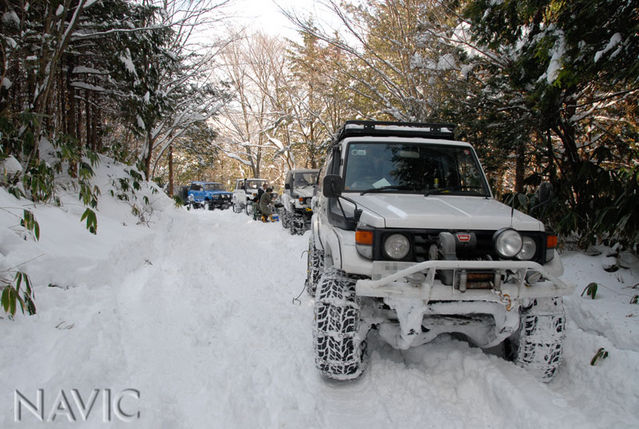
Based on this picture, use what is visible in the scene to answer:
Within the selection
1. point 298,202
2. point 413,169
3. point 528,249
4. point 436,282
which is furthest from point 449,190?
point 298,202

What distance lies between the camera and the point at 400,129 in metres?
3.88

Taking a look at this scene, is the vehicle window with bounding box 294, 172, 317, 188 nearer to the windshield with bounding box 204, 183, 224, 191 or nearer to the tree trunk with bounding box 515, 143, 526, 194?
the tree trunk with bounding box 515, 143, 526, 194

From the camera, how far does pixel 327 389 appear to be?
2645mm

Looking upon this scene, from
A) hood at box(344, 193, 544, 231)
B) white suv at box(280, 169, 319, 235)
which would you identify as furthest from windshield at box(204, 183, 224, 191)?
hood at box(344, 193, 544, 231)

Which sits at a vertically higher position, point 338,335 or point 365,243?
point 365,243

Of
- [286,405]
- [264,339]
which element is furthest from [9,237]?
[286,405]

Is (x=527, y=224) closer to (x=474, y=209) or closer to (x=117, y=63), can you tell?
(x=474, y=209)

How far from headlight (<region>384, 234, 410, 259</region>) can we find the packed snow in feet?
3.33

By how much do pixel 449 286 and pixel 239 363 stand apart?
183cm

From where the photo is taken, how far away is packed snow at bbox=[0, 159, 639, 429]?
88.0 inches

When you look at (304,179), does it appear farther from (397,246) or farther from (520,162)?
(397,246)

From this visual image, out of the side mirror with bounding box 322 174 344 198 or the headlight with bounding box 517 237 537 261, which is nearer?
the headlight with bounding box 517 237 537 261

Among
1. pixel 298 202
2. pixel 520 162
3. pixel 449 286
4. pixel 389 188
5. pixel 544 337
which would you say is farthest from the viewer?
pixel 298 202

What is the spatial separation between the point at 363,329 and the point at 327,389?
52cm
